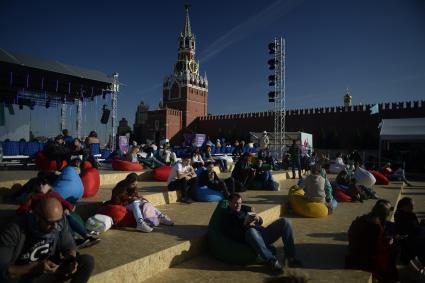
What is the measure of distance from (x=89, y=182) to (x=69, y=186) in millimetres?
751

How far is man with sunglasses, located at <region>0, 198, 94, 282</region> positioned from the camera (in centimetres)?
218

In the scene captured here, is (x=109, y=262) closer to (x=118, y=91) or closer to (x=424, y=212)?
(x=424, y=212)

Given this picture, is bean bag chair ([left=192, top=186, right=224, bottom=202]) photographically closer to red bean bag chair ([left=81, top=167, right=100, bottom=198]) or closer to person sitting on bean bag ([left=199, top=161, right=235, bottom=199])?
person sitting on bean bag ([left=199, top=161, right=235, bottom=199])

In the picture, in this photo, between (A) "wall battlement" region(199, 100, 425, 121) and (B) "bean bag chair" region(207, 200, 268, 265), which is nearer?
(B) "bean bag chair" region(207, 200, 268, 265)

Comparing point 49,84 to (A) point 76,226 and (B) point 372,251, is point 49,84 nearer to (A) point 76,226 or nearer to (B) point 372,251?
(A) point 76,226

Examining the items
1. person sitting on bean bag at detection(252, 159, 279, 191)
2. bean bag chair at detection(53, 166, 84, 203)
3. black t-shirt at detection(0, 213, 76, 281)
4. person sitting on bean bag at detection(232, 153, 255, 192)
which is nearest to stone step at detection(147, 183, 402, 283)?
black t-shirt at detection(0, 213, 76, 281)

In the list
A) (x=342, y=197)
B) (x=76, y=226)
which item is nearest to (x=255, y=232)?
(x=76, y=226)

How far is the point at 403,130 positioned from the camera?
59.5 feet

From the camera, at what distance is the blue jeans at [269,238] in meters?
3.32

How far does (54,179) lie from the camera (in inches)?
185

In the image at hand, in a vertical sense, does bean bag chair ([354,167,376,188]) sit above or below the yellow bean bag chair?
above

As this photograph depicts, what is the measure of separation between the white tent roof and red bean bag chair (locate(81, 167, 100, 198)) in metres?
16.6

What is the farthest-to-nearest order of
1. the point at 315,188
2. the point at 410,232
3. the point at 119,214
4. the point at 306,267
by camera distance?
1. the point at 315,188
2. the point at 119,214
3. the point at 410,232
4. the point at 306,267

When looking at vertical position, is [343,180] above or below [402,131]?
below
